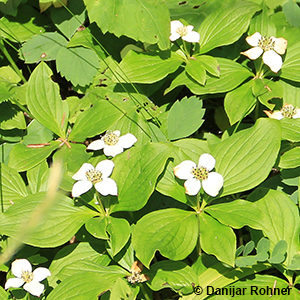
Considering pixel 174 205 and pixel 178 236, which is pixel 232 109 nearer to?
pixel 174 205

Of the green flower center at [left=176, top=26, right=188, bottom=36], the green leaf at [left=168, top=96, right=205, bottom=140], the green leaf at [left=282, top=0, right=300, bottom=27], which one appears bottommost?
the green leaf at [left=168, top=96, right=205, bottom=140]

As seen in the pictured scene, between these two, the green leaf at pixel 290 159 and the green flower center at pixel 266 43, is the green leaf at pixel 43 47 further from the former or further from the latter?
the green leaf at pixel 290 159

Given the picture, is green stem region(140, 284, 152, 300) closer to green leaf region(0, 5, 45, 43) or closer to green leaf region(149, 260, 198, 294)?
green leaf region(149, 260, 198, 294)

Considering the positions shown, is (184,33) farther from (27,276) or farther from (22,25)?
(27,276)

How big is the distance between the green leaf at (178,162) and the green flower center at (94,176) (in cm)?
30

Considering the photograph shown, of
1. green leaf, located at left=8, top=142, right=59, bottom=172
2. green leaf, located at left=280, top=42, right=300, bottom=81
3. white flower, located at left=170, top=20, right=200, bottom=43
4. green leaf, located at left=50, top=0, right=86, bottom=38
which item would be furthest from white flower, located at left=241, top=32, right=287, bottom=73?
green leaf, located at left=8, top=142, right=59, bottom=172

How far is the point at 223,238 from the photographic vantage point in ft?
6.68

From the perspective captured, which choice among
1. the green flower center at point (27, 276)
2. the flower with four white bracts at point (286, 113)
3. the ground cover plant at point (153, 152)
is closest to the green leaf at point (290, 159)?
the ground cover plant at point (153, 152)

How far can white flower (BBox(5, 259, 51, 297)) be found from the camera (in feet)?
6.90

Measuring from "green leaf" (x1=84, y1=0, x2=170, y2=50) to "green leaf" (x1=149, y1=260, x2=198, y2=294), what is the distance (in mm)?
1359

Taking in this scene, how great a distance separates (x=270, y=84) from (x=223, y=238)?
1.15 meters

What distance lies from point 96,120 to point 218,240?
→ 1.05 metres

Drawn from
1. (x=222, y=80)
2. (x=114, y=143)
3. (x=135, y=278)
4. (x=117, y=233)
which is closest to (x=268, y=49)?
(x=222, y=80)

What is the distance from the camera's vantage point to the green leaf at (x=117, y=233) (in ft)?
6.80
